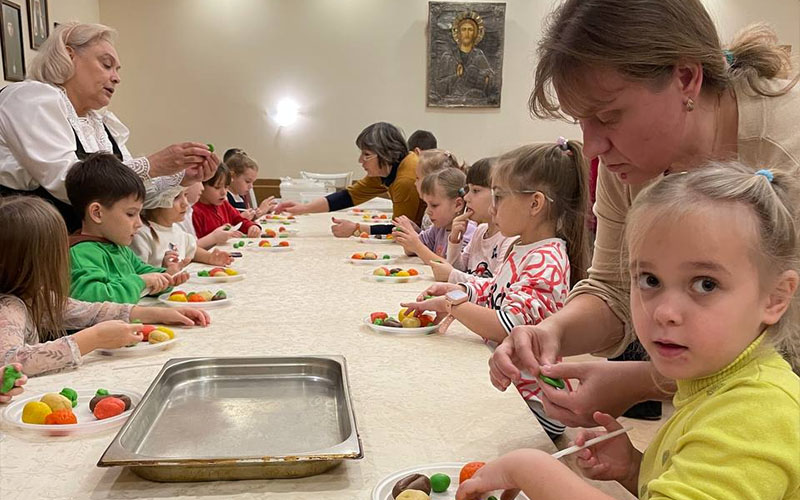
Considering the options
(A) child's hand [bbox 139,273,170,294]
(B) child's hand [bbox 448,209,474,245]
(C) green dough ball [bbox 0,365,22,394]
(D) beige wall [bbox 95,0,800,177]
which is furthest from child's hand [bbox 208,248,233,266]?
(D) beige wall [bbox 95,0,800,177]

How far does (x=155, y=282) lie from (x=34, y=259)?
0.65 metres

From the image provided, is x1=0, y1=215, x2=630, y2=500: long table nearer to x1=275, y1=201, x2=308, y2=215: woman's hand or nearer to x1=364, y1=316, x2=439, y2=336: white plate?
Answer: x1=364, y1=316, x2=439, y2=336: white plate

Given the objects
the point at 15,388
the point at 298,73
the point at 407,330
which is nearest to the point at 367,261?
the point at 407,330

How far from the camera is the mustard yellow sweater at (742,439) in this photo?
66 centimetres

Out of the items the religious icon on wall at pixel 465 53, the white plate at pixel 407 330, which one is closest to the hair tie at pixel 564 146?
the white plate at pixel 407 330

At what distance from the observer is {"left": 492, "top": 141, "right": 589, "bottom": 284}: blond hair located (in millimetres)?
1935

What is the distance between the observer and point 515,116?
7980mm

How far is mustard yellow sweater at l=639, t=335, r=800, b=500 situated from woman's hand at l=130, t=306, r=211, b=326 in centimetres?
133

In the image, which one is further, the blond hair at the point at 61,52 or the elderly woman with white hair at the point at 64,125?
the blond hair at the point at 61,52

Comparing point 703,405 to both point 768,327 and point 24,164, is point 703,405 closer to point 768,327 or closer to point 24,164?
point 768,327

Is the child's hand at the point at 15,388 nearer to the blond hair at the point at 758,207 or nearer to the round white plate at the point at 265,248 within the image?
the blond hair at the point at 758,207

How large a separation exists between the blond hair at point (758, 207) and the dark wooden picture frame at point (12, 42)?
5.31m

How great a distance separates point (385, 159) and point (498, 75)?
3955mm

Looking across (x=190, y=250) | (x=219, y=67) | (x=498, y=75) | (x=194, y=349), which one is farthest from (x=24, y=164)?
(x=498, y=75)
